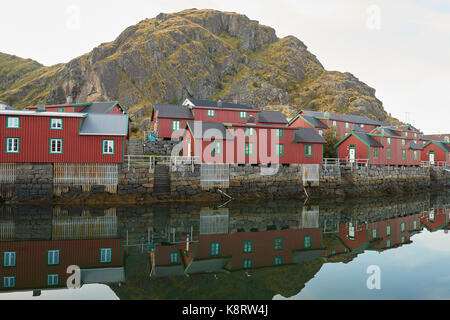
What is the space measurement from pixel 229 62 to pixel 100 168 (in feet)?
313

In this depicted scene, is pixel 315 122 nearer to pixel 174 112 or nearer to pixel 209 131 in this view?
pixel 174 112

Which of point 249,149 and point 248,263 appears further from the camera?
point 249,149

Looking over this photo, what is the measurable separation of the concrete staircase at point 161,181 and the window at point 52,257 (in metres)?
13.6

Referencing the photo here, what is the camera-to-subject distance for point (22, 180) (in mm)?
24516

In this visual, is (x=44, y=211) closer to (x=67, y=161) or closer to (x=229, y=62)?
(x=67, y=161)

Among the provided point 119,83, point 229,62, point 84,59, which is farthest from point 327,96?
point 84,59

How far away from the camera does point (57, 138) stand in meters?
25.2

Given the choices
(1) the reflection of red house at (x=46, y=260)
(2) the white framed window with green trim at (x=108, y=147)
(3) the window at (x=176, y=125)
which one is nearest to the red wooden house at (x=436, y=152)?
(3) the window at (x=176, y=125)


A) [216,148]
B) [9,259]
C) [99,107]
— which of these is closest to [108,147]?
[216,148]

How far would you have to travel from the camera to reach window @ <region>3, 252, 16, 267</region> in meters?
12.0

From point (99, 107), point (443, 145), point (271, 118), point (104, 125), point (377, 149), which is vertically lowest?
point (377, 149)

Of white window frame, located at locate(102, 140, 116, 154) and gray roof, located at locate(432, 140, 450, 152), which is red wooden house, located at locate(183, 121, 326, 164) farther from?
gray roof, located at locate(432, 140, 450, 152)

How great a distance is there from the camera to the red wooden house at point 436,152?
55906 millimetres

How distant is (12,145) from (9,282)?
59.0ft
